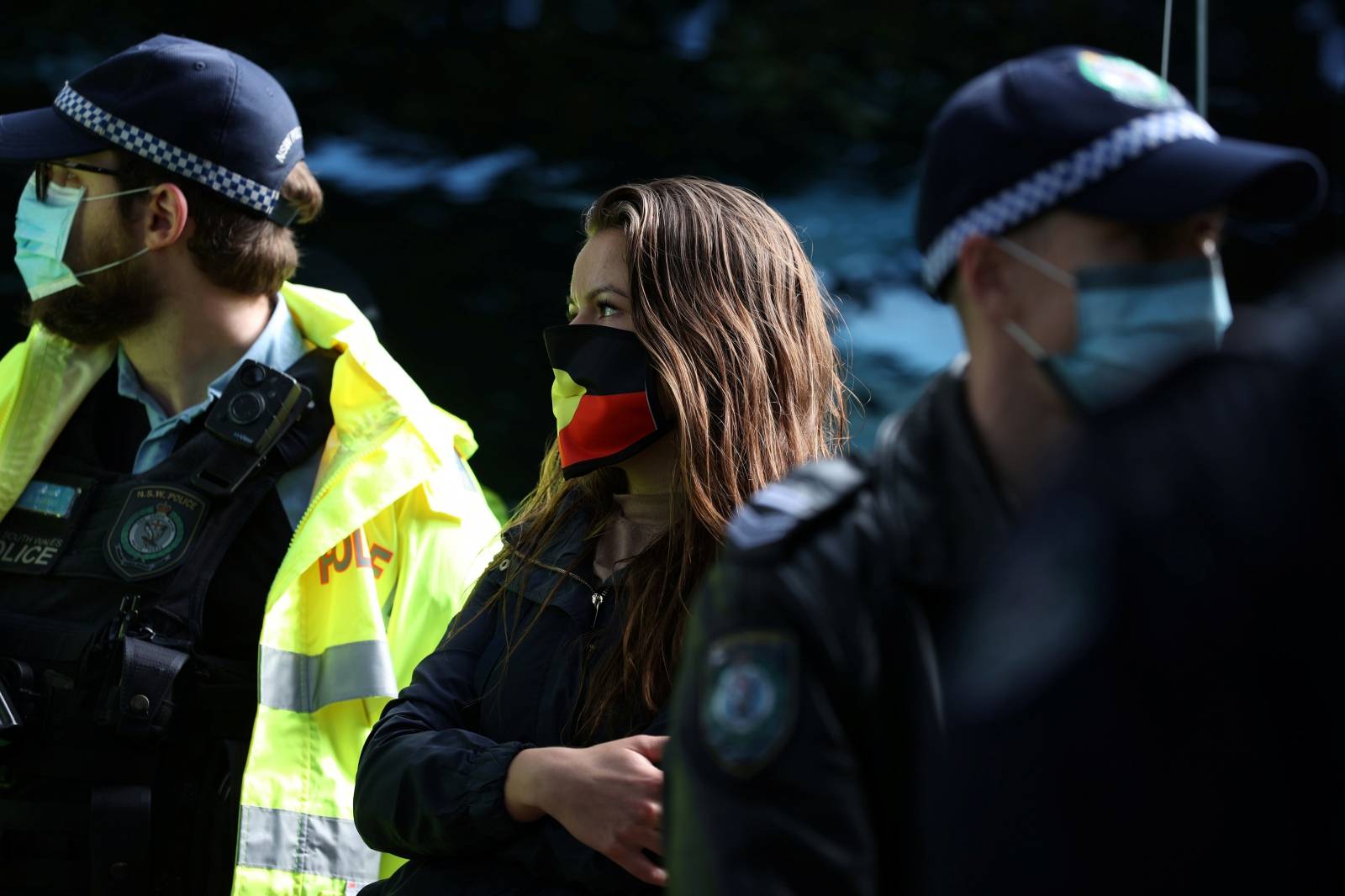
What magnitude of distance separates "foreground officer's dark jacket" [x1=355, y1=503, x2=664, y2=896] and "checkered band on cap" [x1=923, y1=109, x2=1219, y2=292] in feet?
2.75

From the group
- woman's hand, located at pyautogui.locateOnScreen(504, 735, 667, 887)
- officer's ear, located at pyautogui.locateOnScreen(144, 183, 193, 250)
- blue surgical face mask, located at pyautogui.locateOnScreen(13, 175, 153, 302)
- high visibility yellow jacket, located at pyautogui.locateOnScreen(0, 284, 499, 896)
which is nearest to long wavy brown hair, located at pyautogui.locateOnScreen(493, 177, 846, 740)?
woman's hand, located at pyautogui.locateOnScreen(504, 735, 667, 887)

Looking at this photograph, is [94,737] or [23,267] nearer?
[94,737]

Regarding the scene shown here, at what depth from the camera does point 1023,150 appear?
4.16 ft

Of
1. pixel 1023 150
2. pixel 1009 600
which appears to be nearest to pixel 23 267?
pixel 1023 150

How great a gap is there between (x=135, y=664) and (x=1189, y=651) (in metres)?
2.01

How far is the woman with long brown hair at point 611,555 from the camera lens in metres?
1.79

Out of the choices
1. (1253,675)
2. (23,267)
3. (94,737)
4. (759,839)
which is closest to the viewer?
(1253,675)

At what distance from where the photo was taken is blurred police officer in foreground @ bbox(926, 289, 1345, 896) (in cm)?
89

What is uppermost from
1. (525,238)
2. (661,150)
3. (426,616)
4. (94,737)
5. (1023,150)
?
(1023,150)

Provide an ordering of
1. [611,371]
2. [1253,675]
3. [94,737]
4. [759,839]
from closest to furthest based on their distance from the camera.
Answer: [1253,675] < [759,839] < [611,371] < [94,737]

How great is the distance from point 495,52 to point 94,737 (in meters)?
2.48

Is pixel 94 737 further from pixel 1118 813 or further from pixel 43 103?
pixel 43 103

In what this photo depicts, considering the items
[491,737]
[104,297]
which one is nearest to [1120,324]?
[491,737]

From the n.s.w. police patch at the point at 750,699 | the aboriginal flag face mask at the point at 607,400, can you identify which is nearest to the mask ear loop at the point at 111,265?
the aboriginal flag face mask at the point at 607,400
